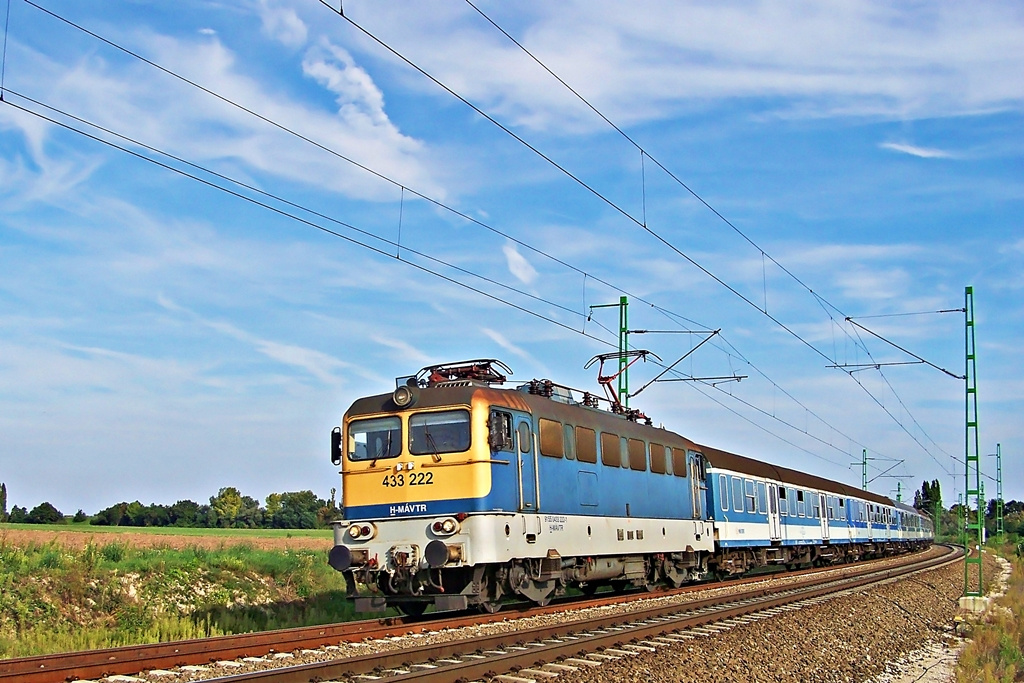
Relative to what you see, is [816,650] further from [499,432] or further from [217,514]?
[217,514]

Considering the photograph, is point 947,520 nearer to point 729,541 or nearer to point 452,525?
point 729,541

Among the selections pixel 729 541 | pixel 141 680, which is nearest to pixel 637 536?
pixel 729 541

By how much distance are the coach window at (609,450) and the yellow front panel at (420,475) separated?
177 inches

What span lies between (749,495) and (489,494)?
17.2 meters

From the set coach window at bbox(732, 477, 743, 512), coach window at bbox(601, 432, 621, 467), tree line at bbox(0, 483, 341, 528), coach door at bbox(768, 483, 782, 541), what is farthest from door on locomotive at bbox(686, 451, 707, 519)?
tree line at bbox(0, 483, 341, 528)

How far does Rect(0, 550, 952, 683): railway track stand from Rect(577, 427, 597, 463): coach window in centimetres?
320

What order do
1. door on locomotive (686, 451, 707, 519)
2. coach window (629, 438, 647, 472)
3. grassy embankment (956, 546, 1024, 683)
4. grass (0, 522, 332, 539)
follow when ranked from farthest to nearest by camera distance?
grass (0, 522, 332, 539), door on locomotive (686, 451, 707, 519), coach window (629, 438, 647, 472), grassy embankment (956, 546, 1024, 683)

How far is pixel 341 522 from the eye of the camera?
1627 cm

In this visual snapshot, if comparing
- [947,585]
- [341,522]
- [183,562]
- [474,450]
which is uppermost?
[474,450]

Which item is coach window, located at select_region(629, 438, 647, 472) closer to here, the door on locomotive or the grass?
the door on locomotive

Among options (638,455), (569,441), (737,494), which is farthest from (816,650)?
(737,494)

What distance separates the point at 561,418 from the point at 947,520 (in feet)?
542

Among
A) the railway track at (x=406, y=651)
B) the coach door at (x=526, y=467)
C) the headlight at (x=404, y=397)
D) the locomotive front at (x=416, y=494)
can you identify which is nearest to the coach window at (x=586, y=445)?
the coach door at (x=526, y=467)

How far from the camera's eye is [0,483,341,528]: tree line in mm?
60719
